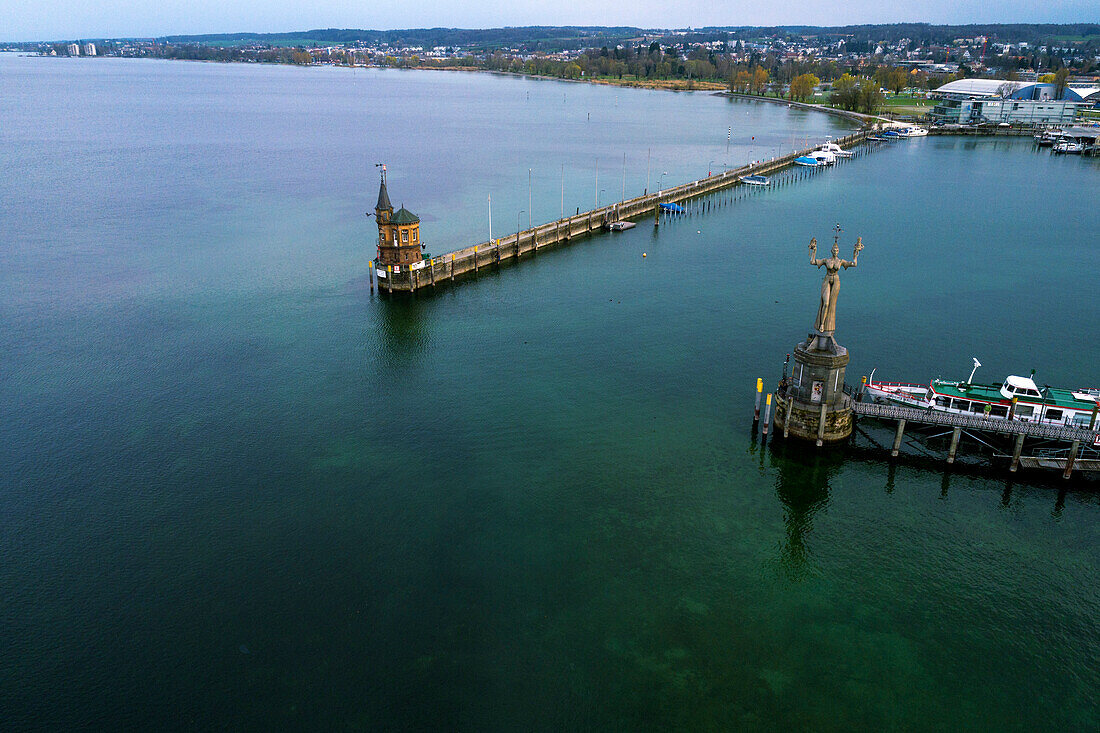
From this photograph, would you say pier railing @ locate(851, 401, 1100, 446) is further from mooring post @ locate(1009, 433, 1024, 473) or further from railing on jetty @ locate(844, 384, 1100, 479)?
mooring post @ locate(1009, 433, 1024, 473)

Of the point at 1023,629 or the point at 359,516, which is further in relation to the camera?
the point at 359,516

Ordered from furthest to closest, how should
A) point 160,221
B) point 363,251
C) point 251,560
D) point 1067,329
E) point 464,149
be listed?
1. point 464,149
2. point 160,221
3. point 363,251
4. point 1067,329
5. point 251,560

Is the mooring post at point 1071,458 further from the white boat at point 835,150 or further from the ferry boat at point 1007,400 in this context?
the white boat at point 835,150

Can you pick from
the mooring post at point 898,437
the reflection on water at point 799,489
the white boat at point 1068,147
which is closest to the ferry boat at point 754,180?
the white boat at point 1068,147

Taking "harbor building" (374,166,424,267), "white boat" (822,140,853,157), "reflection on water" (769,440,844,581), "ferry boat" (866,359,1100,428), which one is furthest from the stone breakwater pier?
"ferry boat" (866,359,1100,428)

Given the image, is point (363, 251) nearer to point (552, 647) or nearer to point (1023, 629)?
point (552, 647)

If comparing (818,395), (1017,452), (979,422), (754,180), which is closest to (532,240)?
(818,395)

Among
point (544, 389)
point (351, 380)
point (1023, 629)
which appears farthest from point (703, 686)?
point (351, 380)

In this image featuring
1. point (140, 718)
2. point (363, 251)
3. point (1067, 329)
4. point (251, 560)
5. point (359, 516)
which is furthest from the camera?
point (363, 251)
